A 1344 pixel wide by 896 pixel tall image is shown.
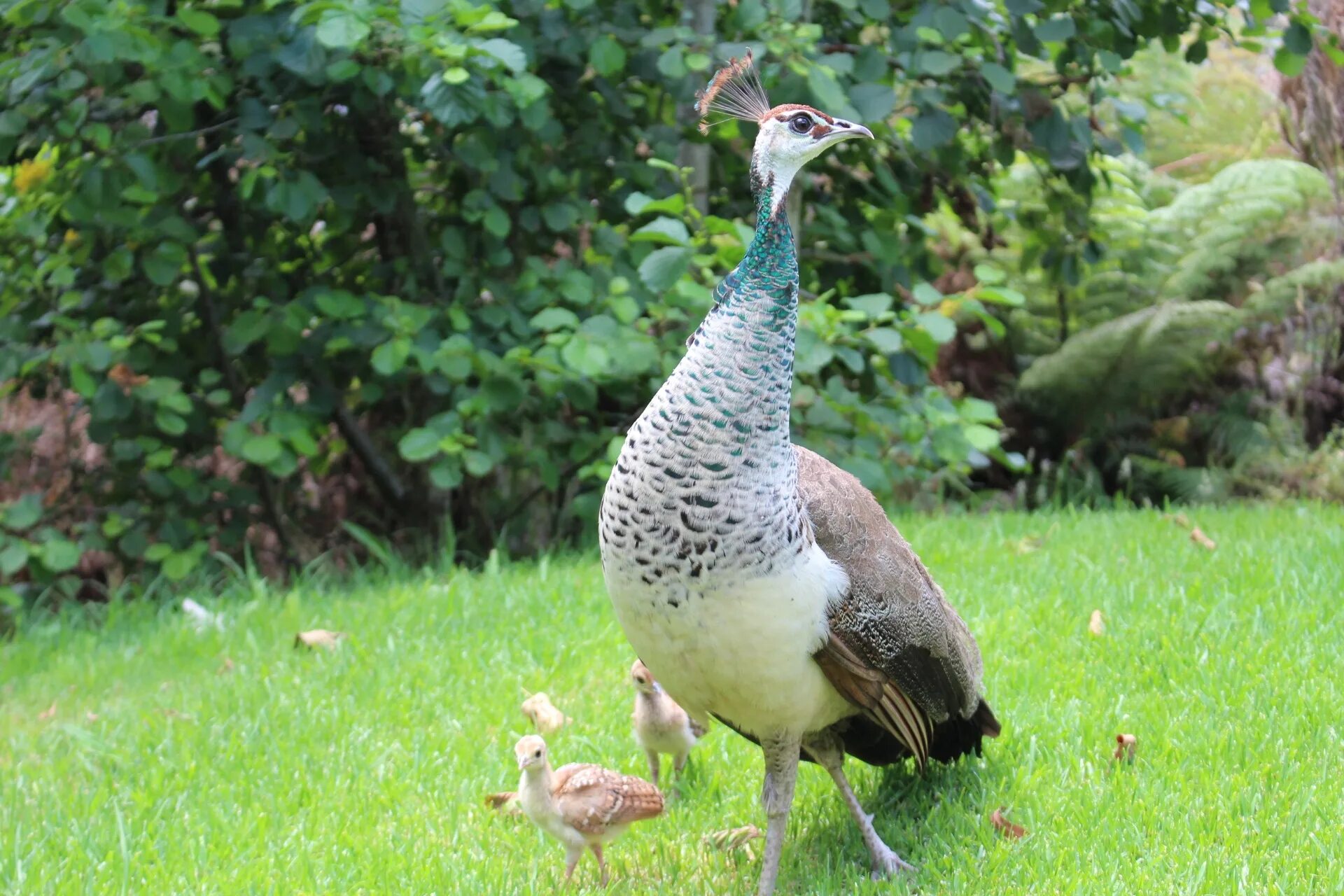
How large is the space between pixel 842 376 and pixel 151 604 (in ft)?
10.9

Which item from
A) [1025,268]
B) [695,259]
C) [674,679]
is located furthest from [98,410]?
[1025,268]

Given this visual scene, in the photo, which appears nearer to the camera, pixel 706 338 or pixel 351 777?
pixel 706 338

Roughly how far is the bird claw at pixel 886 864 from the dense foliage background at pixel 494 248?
2.49 meters

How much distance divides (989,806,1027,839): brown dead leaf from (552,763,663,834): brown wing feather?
2.81 ft

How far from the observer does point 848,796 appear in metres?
3.40

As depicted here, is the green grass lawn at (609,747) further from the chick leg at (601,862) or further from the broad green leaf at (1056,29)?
the broad green leaf at (1056,29)

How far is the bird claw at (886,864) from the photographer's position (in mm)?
3303

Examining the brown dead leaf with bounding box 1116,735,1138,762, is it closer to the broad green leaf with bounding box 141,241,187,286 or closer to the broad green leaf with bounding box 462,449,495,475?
the broad green leaf with bounding box 462,449,495,475

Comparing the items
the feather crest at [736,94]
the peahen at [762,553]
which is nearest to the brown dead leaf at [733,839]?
the peahen at [762,553]

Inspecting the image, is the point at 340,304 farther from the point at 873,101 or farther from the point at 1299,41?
the point at 1299,41

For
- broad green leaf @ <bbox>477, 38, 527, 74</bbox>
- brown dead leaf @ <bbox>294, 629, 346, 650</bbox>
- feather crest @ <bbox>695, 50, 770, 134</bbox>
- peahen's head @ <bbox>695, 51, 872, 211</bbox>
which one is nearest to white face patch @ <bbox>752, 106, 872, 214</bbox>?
peahen's head @ <bbox>695, 51, 872, 211</bbox>

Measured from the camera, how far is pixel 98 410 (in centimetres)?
582

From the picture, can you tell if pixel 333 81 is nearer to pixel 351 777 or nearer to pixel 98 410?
pixel 98 410

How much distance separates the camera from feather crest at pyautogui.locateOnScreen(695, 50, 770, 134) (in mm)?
3213
